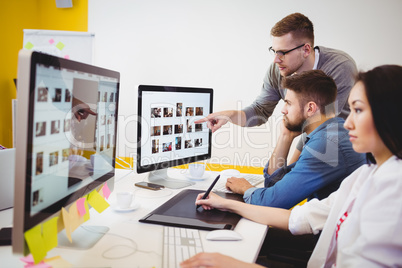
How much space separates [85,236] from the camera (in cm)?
108

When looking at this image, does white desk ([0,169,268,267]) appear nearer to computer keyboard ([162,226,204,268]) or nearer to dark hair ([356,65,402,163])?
computer keyboard ([162,226,204,268])

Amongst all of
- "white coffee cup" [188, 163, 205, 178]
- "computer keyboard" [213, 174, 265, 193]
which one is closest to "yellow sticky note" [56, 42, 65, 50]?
"white coffee cup" [188, 163, 205, 178]

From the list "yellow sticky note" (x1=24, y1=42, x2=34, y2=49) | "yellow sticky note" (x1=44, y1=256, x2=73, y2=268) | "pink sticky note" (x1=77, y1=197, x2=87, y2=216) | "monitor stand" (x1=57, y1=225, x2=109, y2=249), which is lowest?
"yellow sticky note" (x1=44, y1=256, x2=73, y2=268)

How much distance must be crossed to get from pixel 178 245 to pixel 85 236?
300 millimetres

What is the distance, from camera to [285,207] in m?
1.41

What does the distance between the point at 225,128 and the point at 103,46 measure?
5.72 feet

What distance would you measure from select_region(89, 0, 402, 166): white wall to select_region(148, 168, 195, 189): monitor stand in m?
1.76

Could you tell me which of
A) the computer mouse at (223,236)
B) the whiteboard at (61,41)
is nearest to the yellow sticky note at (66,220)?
the computer mouse at (223,236)

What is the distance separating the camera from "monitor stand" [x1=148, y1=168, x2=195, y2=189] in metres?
1.72

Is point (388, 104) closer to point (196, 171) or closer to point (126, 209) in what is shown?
point (126, 209)

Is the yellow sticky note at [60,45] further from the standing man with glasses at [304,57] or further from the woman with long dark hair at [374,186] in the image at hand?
the woman with long dark hair at [374,186]

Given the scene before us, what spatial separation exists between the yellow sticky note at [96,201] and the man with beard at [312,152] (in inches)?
23.9

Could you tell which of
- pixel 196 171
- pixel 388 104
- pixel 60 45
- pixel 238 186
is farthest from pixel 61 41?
pixel 388 104

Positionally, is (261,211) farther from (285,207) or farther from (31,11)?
(31,11)
